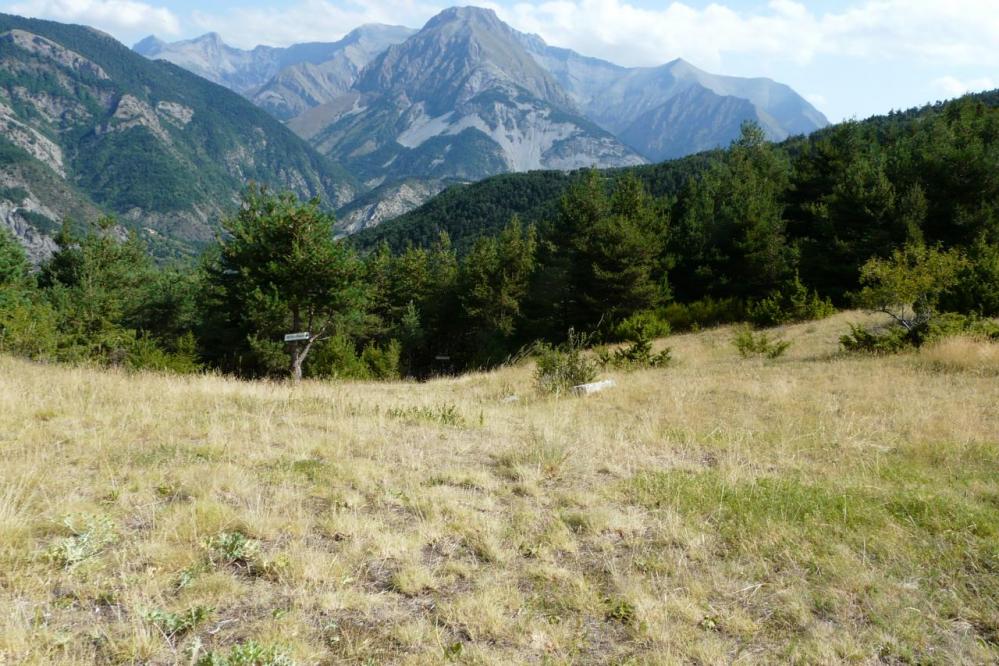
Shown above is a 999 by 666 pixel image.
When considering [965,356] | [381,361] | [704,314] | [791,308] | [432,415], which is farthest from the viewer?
[381,361]

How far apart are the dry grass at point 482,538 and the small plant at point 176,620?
0.07 ft

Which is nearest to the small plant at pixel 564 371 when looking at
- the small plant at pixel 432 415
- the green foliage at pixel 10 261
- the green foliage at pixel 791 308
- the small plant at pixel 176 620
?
the small plant at pixel 432 415

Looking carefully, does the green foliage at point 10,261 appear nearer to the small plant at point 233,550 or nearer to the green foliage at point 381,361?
the green foliage at point 381,361

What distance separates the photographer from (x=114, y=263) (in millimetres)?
43969

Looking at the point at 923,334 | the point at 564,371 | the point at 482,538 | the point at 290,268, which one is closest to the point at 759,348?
the point at 923,334

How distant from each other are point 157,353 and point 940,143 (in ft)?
159

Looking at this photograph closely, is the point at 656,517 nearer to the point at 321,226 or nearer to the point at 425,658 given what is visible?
the point at 425,658

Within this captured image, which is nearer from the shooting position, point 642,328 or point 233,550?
point 233,550

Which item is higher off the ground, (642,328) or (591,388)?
(591,388)

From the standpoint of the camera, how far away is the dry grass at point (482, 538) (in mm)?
3373

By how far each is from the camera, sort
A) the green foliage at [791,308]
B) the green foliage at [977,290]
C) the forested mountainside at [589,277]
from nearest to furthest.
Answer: the green foliage at [977,290], the forested mountainside at [589,277], the green foliage at [791,308]

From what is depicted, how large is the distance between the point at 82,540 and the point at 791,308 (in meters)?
28.3

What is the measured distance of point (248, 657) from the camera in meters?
2.97

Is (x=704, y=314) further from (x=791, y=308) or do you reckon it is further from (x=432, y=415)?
(x=432, y=415)
